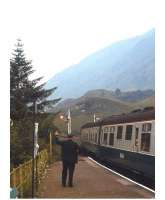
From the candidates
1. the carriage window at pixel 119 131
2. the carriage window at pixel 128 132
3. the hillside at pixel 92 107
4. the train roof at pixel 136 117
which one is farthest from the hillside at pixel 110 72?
the carriage window at pixel 128 132

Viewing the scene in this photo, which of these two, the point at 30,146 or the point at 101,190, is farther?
the point at 30,146

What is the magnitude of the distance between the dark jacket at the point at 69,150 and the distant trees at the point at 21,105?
52.6 inches

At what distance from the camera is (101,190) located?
37.6 ft

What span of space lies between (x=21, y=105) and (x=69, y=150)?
20.6 ft

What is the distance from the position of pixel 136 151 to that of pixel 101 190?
2.41 meters

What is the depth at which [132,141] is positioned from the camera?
46.3 ft

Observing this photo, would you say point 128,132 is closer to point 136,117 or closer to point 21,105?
point 136,117

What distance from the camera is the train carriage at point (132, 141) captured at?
12305 mm

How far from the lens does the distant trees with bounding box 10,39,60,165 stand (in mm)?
14266

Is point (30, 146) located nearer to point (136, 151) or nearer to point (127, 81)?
point (136, 151)

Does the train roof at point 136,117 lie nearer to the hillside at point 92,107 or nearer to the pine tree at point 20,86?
the pine tree at point 20,86
